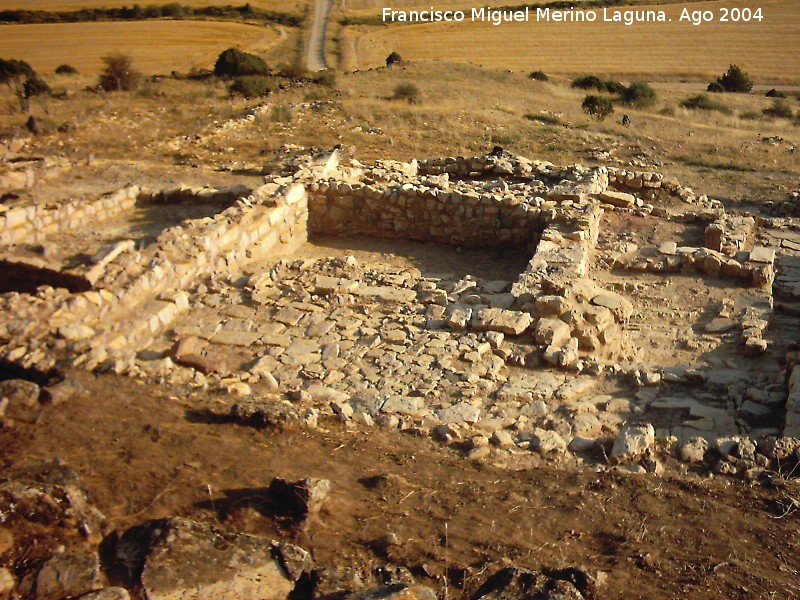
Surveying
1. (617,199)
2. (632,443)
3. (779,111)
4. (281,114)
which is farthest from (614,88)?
(632,443)

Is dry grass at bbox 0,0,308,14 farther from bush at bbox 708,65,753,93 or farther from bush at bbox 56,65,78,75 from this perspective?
bush at bbox 708,65,753,93

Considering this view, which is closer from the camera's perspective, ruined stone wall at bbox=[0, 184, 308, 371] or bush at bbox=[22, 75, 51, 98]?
ruined stone wall at bbox=[0, 184, 308, 371]

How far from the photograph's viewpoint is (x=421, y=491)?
5.16 m

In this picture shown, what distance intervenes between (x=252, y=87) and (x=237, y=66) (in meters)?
6.80

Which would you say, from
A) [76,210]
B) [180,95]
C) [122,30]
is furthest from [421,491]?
[122,30]

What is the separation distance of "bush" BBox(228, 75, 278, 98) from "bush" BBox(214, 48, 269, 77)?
5132mm

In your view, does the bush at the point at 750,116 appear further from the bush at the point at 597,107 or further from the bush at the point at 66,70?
the bush at the point at 66,70

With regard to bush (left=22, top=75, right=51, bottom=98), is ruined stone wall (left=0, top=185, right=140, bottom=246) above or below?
below

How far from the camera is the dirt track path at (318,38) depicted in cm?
3875

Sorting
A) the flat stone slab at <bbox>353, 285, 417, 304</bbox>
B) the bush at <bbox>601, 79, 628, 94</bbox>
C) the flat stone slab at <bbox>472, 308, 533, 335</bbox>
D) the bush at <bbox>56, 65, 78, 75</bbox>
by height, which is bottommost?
the flat stone slab at <bbox>472, 308, 533, 335</bbox>

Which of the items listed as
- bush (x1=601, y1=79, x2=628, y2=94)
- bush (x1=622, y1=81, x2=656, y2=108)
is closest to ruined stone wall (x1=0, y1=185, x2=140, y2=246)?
bush (x1=622, y1=81, x2=656, y2=108)

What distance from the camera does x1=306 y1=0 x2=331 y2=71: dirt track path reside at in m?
38.8

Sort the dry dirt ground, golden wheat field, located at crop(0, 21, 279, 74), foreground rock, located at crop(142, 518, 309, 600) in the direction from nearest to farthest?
foreground rock, located at crop(142, 518, 309, 600) → the dry dirt ground → golden wheat field, located at crop(0, 21, 279, 74)

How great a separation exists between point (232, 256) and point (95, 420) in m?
4.38
